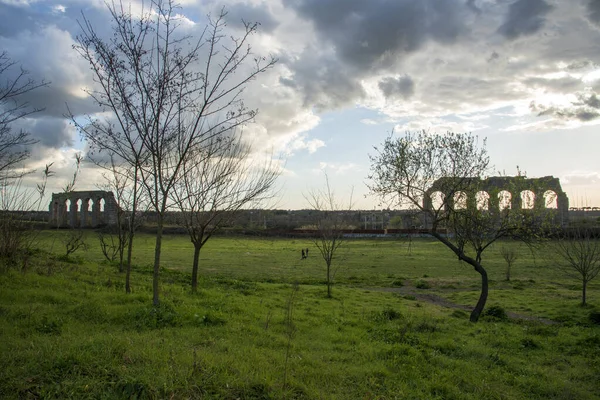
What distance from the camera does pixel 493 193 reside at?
Answer: 1517 cm

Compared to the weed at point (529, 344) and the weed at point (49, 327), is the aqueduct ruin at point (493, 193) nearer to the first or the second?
the weed at point (529, 344)

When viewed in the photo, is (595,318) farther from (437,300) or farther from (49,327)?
(49,327)

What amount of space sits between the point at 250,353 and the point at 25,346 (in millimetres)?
2934

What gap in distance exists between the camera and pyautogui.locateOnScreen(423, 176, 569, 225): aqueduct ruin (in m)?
13.6

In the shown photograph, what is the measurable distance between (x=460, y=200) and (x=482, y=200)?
136 centimetres

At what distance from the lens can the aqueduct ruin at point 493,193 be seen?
44.5 feet

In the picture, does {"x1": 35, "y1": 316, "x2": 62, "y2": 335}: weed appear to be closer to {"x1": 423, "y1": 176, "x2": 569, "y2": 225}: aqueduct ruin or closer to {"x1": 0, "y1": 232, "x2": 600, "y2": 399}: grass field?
{"x1": 0, "y1": 232, "x2": 600, "y2": 399}: grass field

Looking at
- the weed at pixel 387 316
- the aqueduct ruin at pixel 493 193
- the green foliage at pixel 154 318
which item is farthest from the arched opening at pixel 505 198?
the green foliage at pixel 154 318

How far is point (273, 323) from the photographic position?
8633mm

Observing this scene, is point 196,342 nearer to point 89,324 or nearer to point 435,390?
point 89,324

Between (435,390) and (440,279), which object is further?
(440,279)

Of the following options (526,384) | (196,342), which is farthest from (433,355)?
(196,342)

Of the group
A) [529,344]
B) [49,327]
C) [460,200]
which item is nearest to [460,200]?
[460,200]

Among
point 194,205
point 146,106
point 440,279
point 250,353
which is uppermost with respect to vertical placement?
point 146,106
